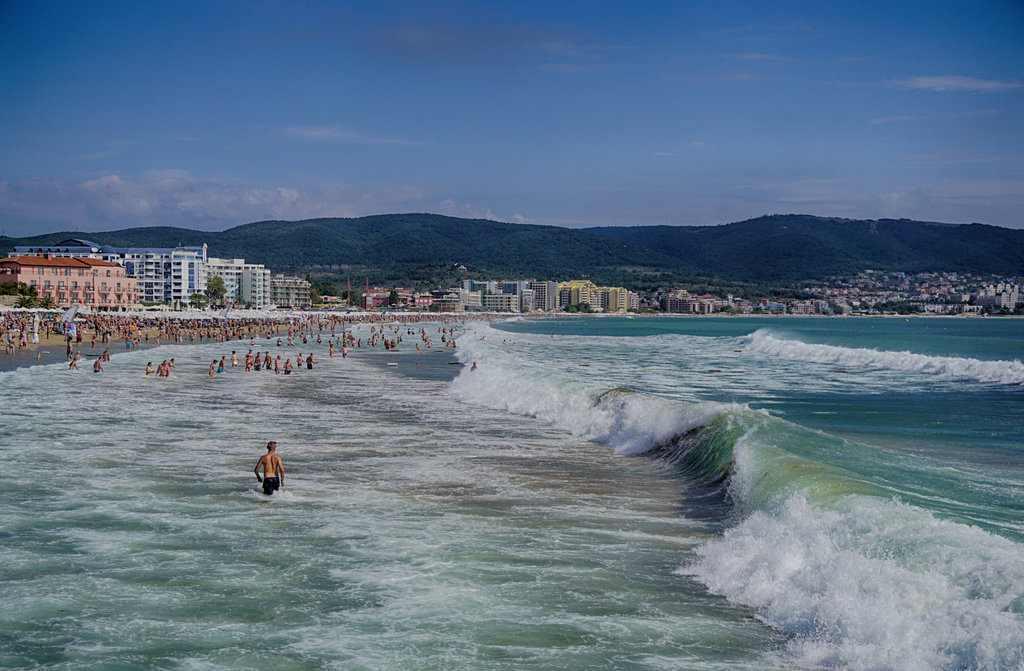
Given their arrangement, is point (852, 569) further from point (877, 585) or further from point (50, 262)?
point (50, 262)

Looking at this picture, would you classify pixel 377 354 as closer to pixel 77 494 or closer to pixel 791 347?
pixel 791 347

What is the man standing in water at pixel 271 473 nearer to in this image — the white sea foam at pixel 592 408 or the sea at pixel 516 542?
the sea at pixel 516 542

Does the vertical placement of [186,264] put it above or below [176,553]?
above

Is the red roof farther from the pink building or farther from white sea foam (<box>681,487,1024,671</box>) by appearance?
white sea foam (<box>681,487,1024,671</box>)

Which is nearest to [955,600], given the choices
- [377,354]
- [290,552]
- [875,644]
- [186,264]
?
[875,644]

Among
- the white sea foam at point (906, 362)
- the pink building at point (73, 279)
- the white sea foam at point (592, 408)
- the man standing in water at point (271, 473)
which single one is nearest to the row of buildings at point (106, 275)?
the pink building at point (73, 279)

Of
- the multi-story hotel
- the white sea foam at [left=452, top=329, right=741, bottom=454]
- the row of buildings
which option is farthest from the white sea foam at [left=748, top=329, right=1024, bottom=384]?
the multi-story hotel

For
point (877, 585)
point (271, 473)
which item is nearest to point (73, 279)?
point (271, 473)
